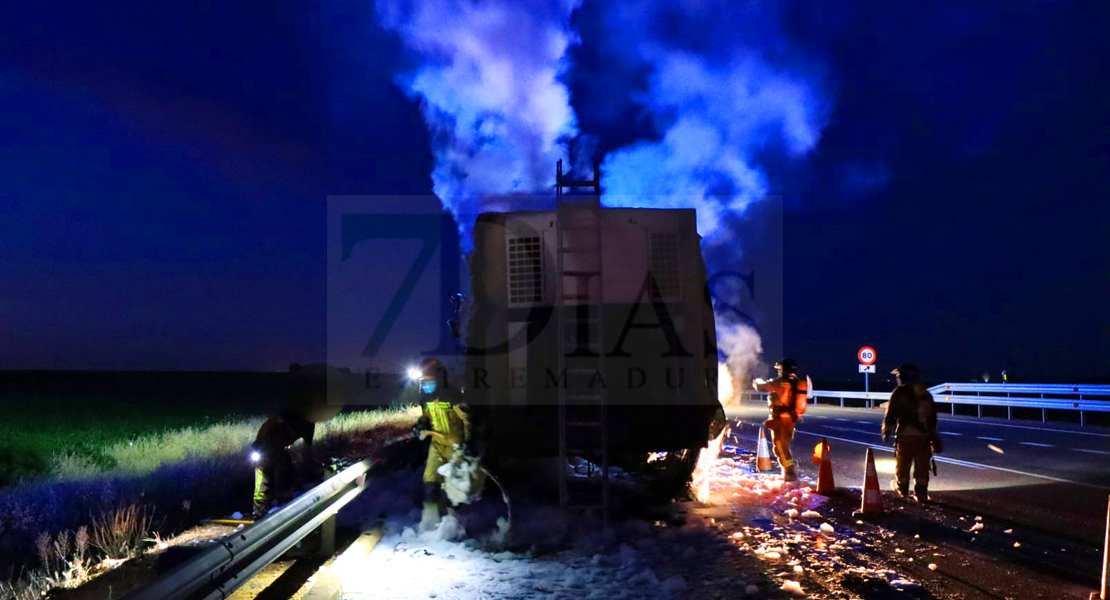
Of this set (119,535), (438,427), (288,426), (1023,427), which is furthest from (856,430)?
(119,535)

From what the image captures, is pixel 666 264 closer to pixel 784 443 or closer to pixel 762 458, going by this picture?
pixel 784 443

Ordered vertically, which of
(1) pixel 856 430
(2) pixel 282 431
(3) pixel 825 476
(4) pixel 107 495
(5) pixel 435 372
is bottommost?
(1) pixel 856 430

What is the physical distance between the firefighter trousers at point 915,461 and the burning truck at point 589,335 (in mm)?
2780

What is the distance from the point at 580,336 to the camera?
28.4 ft

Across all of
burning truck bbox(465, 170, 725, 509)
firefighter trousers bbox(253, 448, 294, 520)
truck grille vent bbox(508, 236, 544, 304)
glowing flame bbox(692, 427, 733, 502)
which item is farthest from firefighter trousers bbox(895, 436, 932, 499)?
firefighter trousers bbox(253, 448, 294, 520)

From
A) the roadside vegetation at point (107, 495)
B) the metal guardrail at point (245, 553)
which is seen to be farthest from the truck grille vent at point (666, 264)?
the roadside vegetation at point (107, 495)

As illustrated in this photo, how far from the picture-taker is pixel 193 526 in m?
8.53

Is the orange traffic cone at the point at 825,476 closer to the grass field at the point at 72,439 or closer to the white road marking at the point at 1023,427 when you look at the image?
the grass field at the point at 72,439

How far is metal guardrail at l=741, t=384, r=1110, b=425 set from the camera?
2191 centimetres

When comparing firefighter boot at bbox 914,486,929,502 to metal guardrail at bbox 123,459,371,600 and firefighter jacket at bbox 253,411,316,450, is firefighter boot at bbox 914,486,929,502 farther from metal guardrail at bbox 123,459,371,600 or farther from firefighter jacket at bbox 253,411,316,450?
firefighter jacket at bbox 253,411,316,450

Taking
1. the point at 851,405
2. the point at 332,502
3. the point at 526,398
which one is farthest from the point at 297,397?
the point at 851,405

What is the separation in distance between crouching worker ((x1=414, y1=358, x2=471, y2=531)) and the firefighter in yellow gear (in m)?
5.10

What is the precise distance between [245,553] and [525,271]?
184 inches

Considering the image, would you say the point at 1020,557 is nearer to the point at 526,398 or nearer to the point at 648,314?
the point at 648,314
